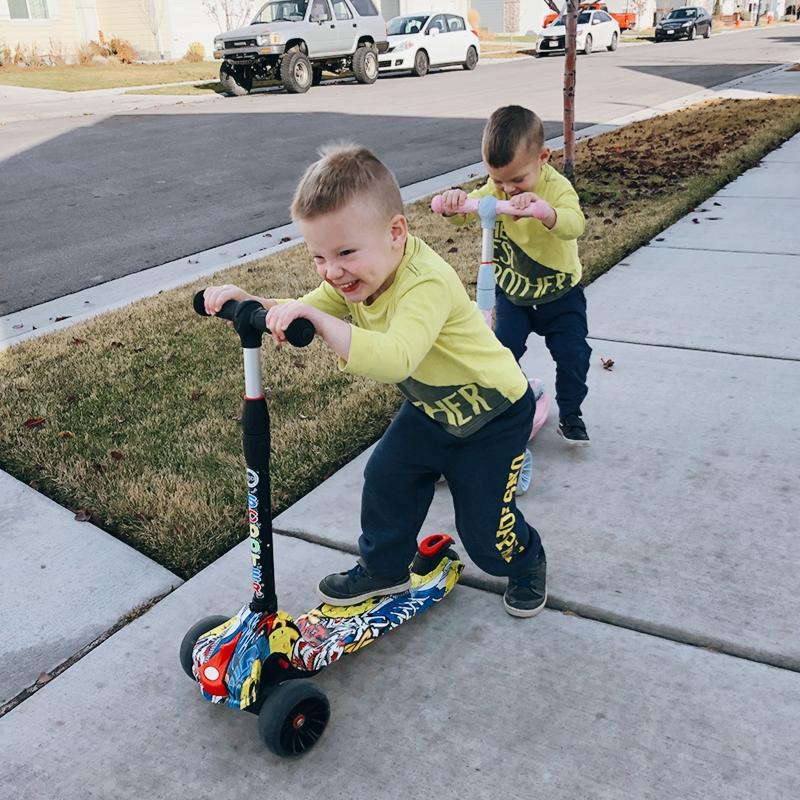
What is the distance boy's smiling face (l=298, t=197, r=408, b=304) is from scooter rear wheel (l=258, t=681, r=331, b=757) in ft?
3.38

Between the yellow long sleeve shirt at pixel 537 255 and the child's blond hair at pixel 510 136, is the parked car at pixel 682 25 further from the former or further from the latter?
the child's blond hair at pixel 510 136

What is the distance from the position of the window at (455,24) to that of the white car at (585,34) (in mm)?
6933

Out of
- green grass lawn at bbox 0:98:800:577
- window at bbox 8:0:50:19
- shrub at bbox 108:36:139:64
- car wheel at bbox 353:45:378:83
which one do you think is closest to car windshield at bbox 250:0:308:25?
car wheel at bbox 353:45:378:83

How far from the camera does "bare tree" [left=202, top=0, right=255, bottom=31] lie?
32.0 metres

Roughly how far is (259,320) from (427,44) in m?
25.5

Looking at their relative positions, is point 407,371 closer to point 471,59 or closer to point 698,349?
point 698,349

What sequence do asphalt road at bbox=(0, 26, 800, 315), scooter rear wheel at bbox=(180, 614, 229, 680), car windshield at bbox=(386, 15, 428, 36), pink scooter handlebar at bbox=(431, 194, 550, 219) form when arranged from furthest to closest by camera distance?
car windshield at bbox=(386, 15, 428, 36), asphalt road at bbox=(0, 26, 800, 315), pink scooter handlebar at bbox=(431, 194, 550, 219), scooter rear wheel at bbox=(180, 614, 229, 680)

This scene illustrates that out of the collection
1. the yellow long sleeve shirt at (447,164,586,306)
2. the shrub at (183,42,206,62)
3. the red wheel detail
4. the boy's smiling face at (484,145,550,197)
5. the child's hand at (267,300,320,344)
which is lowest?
the red wheel detail

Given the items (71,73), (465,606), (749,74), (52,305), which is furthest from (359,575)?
(71,73)

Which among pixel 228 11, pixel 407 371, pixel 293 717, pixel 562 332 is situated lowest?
pixel 293 717

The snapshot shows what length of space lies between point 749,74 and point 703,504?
71.7 ft

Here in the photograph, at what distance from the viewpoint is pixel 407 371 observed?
6.61 feet

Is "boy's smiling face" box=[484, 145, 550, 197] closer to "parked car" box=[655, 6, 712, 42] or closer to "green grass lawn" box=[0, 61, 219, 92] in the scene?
"green grass lawn" box=[0, 61, 219, 92]

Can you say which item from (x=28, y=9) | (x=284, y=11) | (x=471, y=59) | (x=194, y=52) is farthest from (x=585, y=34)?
(x=28, y=9)
